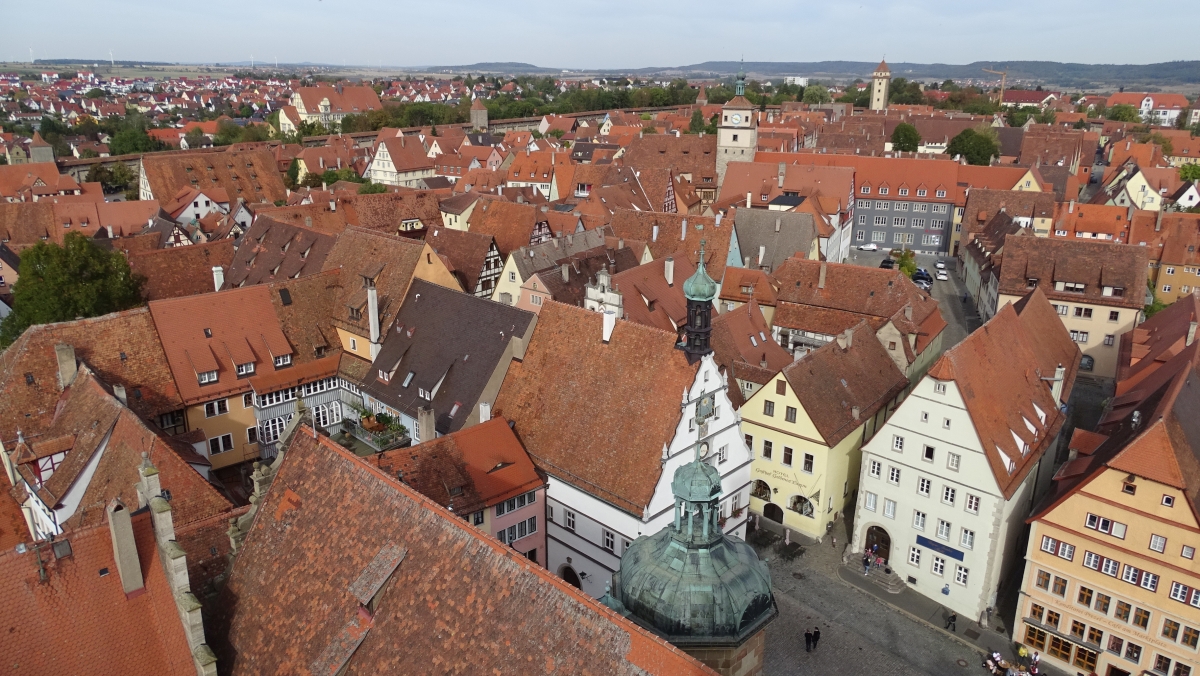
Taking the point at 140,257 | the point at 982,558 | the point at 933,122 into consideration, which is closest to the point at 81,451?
the point at 140,257

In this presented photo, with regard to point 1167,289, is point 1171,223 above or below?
above

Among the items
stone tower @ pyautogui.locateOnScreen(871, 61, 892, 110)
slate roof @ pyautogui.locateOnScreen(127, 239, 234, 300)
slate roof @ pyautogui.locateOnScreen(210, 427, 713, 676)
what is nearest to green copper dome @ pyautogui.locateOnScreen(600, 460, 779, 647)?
slate roof @ pyautogui.locateOnScreen(210, 427, 713, 676)

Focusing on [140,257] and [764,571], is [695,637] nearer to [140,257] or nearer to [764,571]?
[764,571]

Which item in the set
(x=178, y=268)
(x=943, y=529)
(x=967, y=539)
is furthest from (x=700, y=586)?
(x=178, y=268)

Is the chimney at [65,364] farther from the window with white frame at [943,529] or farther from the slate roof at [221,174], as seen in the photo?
the slate roof at [221,174]

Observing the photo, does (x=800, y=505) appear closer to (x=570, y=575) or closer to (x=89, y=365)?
(x=570, y=575)

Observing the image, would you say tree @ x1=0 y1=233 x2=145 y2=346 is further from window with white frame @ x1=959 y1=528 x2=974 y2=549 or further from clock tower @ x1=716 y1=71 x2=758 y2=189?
clock tower @ x1=716 y1=71 x2=758 y2=189
